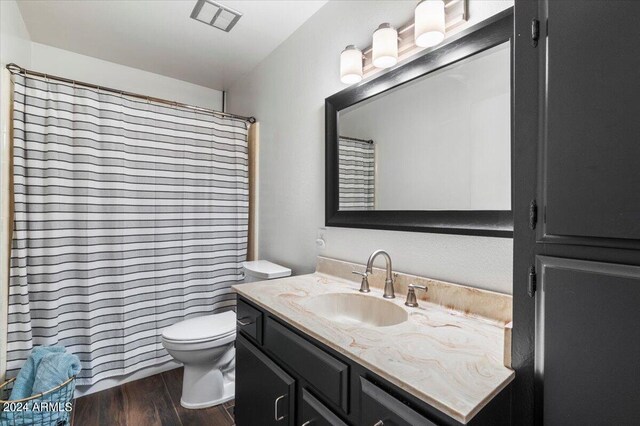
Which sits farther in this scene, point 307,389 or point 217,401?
point 217,401

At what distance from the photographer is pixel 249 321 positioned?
139cm

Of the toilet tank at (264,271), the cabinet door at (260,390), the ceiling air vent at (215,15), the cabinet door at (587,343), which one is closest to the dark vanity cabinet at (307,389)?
the cabinet door at (260,390)

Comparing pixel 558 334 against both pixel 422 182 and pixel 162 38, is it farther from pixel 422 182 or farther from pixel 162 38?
pixel 162 38

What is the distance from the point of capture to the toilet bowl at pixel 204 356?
5.84ft

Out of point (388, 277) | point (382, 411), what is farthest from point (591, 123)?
point (388, 277)

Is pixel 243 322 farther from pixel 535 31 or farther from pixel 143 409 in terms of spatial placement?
pixel 535 31

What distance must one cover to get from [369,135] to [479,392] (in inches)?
48.1

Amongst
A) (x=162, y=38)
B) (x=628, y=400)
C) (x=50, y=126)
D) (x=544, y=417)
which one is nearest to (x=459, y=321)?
(x=544, y=417)

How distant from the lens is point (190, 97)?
9.82 feet

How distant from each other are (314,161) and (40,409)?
74.5 inches

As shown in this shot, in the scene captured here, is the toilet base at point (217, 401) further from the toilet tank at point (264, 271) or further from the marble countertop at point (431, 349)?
the marble countertop at point (431, 349)

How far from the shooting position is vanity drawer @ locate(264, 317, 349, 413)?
0.89 metres

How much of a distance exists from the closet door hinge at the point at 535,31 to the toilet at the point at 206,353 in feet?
5.59

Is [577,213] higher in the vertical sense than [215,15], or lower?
lower
